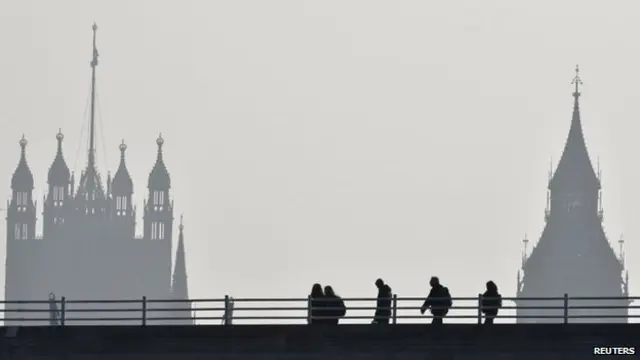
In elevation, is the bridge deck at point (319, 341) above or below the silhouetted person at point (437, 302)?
below

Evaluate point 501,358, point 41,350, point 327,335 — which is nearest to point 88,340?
point 41,350

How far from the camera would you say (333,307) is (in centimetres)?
6031

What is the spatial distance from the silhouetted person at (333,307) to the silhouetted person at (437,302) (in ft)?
5.64

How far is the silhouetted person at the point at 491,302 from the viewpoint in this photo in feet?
197

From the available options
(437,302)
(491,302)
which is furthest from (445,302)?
(491,302)

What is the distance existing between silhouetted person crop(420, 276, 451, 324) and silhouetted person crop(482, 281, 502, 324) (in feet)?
2.62

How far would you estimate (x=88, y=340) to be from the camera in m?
60.3

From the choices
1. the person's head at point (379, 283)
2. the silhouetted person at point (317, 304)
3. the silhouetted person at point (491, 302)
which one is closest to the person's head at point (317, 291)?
the silhouetted person at point (317, 304)

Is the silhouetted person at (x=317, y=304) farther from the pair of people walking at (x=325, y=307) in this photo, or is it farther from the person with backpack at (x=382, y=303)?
the person with backpack at (x=382, y=303)

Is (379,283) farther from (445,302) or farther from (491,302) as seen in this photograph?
(491,302)

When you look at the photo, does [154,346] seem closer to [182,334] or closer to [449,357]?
[182,334]

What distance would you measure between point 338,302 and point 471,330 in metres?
2.87

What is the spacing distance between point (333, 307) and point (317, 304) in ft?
1.74

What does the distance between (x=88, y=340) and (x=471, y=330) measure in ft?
26.5
